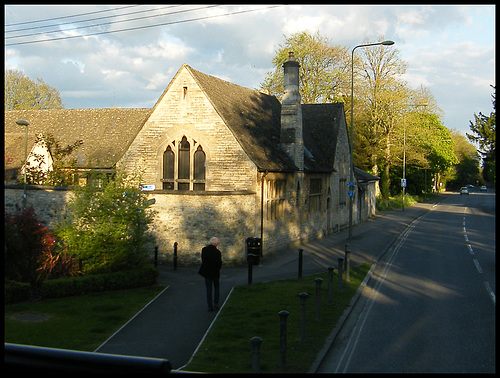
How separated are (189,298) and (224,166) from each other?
337 inches

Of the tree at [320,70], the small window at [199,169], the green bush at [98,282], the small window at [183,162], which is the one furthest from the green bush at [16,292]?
the tree at [320,70]

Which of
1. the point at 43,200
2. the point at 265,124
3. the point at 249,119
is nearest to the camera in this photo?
the point at 43,200

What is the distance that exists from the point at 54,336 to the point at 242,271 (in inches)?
376

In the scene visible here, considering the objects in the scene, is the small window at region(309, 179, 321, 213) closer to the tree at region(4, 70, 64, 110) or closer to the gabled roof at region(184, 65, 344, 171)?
the gabled roof at region(184, 65, 344, 171)

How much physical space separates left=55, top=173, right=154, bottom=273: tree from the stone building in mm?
1617

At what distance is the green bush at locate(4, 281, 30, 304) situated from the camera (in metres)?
12.2

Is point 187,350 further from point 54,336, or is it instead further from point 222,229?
point 222,229

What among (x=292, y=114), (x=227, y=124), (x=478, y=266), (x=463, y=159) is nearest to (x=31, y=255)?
(x=227, y=124)

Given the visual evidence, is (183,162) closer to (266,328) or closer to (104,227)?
(104,227)

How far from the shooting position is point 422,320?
11.0 metres

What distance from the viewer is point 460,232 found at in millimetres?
31656

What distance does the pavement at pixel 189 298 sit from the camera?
8977mm

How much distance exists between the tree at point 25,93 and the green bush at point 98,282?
1598 inches

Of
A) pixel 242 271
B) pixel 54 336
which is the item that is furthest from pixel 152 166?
pixel 54 336
